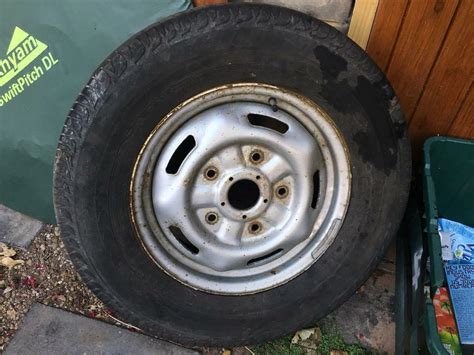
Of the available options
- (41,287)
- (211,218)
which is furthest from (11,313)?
(211,218)

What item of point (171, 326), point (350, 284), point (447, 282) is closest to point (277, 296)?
point (350, 284)

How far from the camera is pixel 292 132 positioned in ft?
5.88

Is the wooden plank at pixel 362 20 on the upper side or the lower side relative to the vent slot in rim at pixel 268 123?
upper

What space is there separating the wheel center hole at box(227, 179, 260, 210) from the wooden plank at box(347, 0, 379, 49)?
0.76 m

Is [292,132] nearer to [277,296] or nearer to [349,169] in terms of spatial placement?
[349,169]

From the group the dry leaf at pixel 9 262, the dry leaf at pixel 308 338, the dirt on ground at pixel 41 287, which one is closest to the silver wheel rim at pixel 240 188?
the dry leaf at pixel 308 338

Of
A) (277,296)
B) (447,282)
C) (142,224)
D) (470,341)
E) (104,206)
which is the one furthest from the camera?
(447,282)

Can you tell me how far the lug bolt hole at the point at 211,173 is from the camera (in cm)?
180

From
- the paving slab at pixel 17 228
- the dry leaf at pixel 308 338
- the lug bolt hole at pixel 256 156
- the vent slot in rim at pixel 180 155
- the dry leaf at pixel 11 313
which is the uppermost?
the lug bolt hole at pixel 256 156

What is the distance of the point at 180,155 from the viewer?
5.92 feet

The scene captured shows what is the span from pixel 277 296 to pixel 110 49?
1275 millimetres

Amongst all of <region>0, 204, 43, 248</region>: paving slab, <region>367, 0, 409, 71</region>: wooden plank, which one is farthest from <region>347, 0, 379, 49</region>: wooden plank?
<region>0, 204, 43, 248</region>: paving slab

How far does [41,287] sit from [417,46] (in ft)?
6.65

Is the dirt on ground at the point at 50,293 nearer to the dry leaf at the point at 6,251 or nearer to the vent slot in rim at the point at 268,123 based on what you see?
the dry leaf at the point at 6,251
